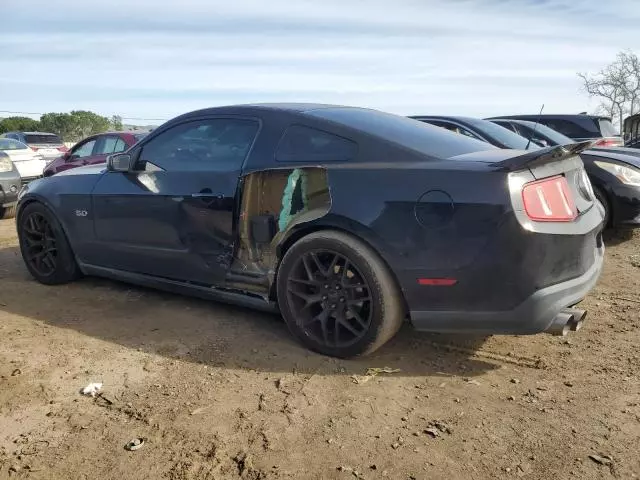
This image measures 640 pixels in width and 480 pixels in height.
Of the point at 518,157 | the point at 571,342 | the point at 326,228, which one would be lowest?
the point at 571,342

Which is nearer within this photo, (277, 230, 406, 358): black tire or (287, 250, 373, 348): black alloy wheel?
(277, 230, 406, 358): black tire

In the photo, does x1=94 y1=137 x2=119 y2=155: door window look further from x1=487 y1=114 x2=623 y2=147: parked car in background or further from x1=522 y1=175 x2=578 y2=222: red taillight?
x1=522 y1=175 x2=578 y2=222: red taillight

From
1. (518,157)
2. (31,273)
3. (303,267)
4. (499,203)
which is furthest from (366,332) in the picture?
(31,273)

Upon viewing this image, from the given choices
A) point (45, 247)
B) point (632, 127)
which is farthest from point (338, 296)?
point (632, 127)

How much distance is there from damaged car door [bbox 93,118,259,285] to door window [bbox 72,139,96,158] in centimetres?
678

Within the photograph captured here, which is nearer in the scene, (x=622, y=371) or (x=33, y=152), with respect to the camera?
(x=622, y=371)

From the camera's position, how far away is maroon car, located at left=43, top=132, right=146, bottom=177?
10.2 meters

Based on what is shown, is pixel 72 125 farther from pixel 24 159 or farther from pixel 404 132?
pixel 404 132

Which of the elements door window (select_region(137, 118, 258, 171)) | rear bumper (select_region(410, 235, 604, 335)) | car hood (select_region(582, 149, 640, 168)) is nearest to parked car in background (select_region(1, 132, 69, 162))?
door window (select_region(137, 118, 258, 171))

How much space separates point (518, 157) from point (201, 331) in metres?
2.25

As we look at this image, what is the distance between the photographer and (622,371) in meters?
3.18

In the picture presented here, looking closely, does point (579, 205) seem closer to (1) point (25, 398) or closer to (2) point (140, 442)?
(2) point (140, 442)

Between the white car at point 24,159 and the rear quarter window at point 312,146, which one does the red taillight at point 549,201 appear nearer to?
the rear quarter window at point 312,146

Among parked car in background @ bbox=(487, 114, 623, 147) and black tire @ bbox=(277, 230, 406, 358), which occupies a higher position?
parked car in background @ bbox=(487, 114, 623, 147)
